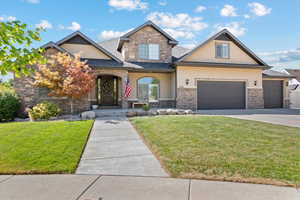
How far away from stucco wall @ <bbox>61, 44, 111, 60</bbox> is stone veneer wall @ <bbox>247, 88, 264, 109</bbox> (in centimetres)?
1330

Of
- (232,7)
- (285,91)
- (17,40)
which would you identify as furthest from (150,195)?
(285,91)

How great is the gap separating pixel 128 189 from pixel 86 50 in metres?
14.2

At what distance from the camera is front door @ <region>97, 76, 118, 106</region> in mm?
16219

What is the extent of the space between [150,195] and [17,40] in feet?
10.9

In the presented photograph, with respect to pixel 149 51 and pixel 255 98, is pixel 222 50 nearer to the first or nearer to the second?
pixel 255 98

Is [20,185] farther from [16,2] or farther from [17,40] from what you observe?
[16,2]

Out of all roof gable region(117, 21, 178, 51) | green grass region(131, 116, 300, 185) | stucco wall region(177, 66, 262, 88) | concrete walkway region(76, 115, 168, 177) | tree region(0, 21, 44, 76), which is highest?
roof gable region(117, 21, 178, 51)

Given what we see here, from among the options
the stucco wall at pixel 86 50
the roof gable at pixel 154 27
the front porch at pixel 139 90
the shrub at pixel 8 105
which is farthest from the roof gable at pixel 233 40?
the shrub at pixel 8 105

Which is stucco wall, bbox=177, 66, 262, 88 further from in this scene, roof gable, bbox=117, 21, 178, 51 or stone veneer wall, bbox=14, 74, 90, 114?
stone veneer wall, bbox=14, 74, 90, 114

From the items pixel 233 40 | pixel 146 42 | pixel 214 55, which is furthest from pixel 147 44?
pixel 233 40

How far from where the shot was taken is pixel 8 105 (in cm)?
1122

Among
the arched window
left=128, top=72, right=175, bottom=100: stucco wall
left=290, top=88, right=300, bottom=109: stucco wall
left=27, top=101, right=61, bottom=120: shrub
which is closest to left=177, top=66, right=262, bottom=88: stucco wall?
left=128, top=72, right=175, bottom=100: stucco wall

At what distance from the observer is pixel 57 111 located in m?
11.3

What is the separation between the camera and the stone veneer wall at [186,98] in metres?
15.3
